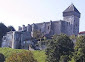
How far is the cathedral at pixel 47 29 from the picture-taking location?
82.0 meters

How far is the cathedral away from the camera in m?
82.0

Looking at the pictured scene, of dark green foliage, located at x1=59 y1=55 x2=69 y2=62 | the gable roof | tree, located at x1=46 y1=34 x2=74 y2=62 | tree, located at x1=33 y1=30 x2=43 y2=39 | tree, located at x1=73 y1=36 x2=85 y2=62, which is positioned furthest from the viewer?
the gable roof

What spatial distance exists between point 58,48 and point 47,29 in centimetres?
4272

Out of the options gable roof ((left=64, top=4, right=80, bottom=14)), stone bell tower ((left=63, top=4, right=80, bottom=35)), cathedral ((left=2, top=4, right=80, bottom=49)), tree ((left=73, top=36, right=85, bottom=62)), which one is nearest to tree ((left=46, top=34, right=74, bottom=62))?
tree ((left=73, top=36, right=85, bottom=62))

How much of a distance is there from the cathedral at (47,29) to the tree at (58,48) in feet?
86.1

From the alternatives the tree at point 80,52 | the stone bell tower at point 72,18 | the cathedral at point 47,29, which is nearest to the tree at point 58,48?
the tree at point 80,52

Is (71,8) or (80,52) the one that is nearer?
(80,52)

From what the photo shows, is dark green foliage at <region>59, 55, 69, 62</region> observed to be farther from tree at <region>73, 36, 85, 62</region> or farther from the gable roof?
the gable roof

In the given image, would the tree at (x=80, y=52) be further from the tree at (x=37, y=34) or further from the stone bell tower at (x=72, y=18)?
the stone bell tower at (x=72, y=18)

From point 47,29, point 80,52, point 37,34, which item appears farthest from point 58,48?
point 47,29

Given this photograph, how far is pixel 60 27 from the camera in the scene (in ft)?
307

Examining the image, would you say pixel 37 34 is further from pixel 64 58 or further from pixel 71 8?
pixel 64 58

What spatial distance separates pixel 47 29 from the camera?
9725 cm

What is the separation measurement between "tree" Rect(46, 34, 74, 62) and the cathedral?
26.3 m
